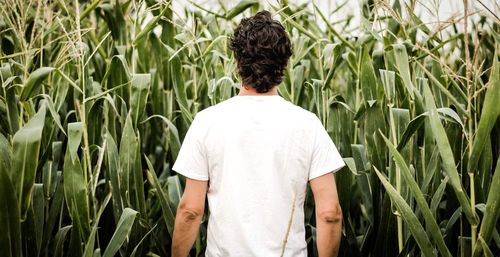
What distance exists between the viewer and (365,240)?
8.64 ft

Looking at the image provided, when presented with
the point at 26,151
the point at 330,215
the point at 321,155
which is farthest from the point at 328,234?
the point at 26,151

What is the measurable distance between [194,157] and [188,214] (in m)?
0.19

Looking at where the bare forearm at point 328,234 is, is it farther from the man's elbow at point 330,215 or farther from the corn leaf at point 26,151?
the corn leaf at point 26,151


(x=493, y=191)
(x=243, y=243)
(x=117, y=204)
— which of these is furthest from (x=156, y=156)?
(x=493, y=191)

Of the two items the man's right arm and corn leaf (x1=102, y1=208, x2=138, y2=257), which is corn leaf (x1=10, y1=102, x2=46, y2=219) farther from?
the man's right arm

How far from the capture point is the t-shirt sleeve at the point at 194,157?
1862 millimetres

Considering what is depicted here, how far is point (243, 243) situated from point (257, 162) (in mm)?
239

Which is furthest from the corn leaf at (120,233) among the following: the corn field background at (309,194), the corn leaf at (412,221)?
the corn leaf at (412,221)

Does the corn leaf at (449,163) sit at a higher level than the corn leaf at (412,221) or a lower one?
higher

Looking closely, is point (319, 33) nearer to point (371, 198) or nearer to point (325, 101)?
point (325, 101)

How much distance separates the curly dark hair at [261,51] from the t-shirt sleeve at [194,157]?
0.21m

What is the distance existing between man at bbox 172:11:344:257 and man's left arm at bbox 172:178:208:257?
0.04 m

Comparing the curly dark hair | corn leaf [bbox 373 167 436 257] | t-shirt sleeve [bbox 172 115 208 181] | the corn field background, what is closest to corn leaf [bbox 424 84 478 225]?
the corn field background

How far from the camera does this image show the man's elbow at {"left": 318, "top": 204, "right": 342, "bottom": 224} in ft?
6.11
